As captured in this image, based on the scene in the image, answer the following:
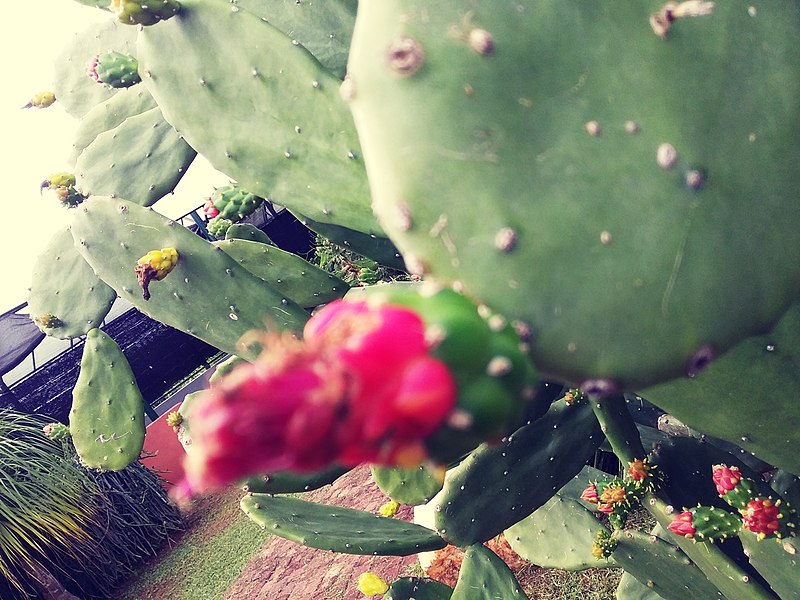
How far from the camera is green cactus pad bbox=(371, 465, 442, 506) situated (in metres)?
1.40

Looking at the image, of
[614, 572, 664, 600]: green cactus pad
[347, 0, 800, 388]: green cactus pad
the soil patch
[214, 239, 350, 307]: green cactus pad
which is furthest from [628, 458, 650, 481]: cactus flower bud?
the soil patch

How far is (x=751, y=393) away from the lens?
874 millimetres

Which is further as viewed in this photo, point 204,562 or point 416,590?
point 204,562

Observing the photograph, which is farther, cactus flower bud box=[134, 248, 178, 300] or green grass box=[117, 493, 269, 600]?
green grass box=[117, 493, 269, 600]

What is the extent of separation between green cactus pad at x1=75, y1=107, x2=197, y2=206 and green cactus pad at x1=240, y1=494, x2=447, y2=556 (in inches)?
34.1

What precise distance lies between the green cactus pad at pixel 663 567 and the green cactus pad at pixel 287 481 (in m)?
0.60

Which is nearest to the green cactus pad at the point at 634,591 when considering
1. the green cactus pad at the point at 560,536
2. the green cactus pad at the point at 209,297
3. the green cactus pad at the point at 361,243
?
the green cactus pad at the point at 560,536

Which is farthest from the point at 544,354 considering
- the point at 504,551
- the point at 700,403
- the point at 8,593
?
the point at 8,593

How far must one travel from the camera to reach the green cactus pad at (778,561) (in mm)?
1128

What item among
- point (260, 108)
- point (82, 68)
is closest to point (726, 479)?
point (260, 108)

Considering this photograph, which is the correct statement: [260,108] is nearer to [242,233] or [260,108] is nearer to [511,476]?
[511,476]

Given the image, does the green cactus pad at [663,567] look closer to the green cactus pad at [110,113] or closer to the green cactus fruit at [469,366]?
the green cactus fruit at [469,366]

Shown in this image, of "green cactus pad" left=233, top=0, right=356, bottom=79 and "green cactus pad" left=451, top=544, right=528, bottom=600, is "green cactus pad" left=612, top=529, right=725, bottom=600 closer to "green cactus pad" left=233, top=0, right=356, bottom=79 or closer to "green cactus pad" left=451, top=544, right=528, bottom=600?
"green cactus pad" left=451, top=544, right=528, bottom=600

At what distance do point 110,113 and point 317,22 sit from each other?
97 centimetres
